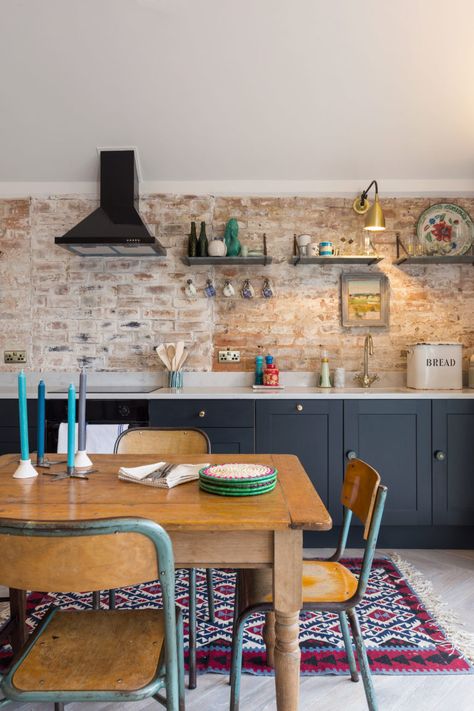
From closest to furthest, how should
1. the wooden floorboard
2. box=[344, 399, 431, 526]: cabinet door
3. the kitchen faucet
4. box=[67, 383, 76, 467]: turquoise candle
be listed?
1. box=[67, 383, 76, 467]: turquoise candle
2. the wooden floorboard
3. box=[344, 399, 431, 526]: cabinet door
4. the kitchen faucet

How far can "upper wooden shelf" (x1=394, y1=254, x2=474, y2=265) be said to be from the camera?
3.74 m

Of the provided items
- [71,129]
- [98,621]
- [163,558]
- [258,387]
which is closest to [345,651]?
[98,621]

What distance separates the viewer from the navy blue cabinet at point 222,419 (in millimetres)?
3350

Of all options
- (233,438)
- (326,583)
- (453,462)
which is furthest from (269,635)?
(453,462)

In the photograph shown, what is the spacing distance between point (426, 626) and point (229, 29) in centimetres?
316

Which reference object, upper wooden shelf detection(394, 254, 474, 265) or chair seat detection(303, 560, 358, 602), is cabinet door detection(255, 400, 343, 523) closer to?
upper wooden shelf detection(394, 254, 474, 265)

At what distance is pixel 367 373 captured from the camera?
3.92m

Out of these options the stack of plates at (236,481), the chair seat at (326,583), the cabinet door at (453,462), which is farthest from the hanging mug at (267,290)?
the stack of plates at (236,481)

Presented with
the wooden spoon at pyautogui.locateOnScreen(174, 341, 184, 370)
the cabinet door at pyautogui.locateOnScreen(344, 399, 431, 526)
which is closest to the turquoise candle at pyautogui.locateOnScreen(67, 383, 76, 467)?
the cabinet door at pyautogui.locateOnScreen(344, 399, 431, 526)

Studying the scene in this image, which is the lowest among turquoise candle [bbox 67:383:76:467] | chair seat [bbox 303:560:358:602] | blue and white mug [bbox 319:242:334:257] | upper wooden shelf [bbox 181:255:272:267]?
chair seat [bbox 303:560:358:602]

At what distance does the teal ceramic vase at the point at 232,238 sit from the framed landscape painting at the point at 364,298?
81 centimetres

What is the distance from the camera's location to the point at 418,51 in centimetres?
315

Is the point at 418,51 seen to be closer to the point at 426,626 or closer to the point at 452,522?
the point at 452,522

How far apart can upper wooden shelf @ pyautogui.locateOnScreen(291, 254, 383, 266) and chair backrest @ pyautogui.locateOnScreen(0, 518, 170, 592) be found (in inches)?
116
